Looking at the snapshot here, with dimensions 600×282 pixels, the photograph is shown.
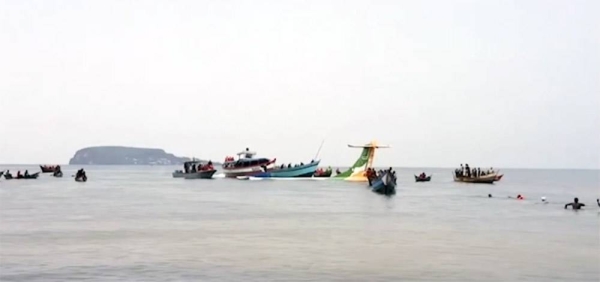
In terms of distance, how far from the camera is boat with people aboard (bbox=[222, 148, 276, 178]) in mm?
95938

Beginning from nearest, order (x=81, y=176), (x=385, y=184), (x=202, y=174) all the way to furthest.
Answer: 1. (x=385, y=184)
2. (x=81, y=176)
3. (x=202, y=174)

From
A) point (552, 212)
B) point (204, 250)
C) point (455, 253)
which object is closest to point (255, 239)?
point (204, 250)

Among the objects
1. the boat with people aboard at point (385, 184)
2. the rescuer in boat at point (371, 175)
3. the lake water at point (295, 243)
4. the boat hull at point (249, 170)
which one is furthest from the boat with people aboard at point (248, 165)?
the lake water at point (295, 243)

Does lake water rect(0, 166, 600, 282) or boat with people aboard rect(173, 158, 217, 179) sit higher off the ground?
boat with people aboard rect(173, 158, 217, 179)

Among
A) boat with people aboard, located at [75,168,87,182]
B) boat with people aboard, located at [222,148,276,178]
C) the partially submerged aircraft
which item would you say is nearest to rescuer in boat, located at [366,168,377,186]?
the partially submerged aircraft

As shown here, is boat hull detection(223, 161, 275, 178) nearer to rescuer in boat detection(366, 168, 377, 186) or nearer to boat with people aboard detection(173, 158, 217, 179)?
boat with people aboard detection(173, 158, 217, 179)

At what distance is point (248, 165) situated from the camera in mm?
96562

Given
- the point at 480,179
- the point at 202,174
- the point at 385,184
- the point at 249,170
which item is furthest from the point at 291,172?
the point at 385,184

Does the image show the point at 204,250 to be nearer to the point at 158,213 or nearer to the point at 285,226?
the point at 285,226

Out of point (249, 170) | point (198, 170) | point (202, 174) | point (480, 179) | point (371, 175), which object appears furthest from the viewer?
point (198, 170)

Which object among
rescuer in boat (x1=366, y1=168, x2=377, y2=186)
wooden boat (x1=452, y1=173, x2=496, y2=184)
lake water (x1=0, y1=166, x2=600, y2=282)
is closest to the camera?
lake water (x1=0, y1=166, x2=600, y2=282)

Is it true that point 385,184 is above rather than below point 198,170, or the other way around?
below

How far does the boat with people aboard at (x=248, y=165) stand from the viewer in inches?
3777

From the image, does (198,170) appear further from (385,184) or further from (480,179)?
(385,184)
